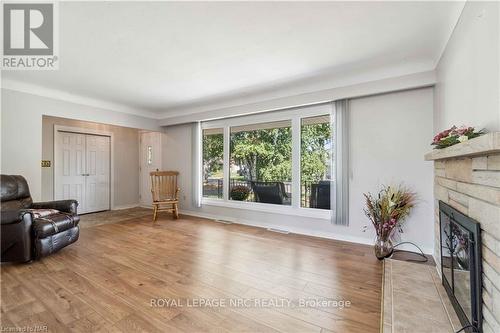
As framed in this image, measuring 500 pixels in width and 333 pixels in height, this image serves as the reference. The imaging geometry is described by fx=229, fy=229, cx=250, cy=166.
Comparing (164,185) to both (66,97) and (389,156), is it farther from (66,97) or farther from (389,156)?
(389,156)

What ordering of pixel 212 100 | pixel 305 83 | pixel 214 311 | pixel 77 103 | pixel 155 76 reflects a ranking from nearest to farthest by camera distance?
pixel 214 311
pixel 155 76
pixel 305 83
pixel 77 103
pixel 212 100

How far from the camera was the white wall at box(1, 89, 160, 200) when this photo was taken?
11.0ft

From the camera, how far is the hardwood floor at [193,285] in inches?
66.4

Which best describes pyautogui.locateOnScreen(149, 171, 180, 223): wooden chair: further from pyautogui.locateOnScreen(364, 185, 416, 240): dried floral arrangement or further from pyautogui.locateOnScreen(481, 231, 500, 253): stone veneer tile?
pyautogui.locateOnScreen(481, 231, 500, 253): stone veneer tile

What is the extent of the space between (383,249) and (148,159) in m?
5.83

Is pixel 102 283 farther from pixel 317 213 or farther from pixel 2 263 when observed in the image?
pixel 317 213

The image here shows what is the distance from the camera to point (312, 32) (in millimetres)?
2186

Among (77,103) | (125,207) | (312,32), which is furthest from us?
(125,207)

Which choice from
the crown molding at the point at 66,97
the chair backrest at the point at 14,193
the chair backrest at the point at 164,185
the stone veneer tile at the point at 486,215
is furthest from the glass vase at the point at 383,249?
the crown molding at the point at 66,97

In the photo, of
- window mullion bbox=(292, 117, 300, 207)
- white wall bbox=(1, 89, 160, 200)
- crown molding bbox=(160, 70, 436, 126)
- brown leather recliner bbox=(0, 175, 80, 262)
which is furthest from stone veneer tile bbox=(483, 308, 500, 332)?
white wall bbox=(1, 89, 160, 200)

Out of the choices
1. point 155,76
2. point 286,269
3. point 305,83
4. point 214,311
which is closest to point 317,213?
point 286,269

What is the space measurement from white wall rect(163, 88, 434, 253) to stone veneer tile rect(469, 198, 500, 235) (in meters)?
1.77

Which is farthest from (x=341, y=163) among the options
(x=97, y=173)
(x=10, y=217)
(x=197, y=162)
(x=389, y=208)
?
(x=97, y=173)

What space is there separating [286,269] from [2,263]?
331cm
